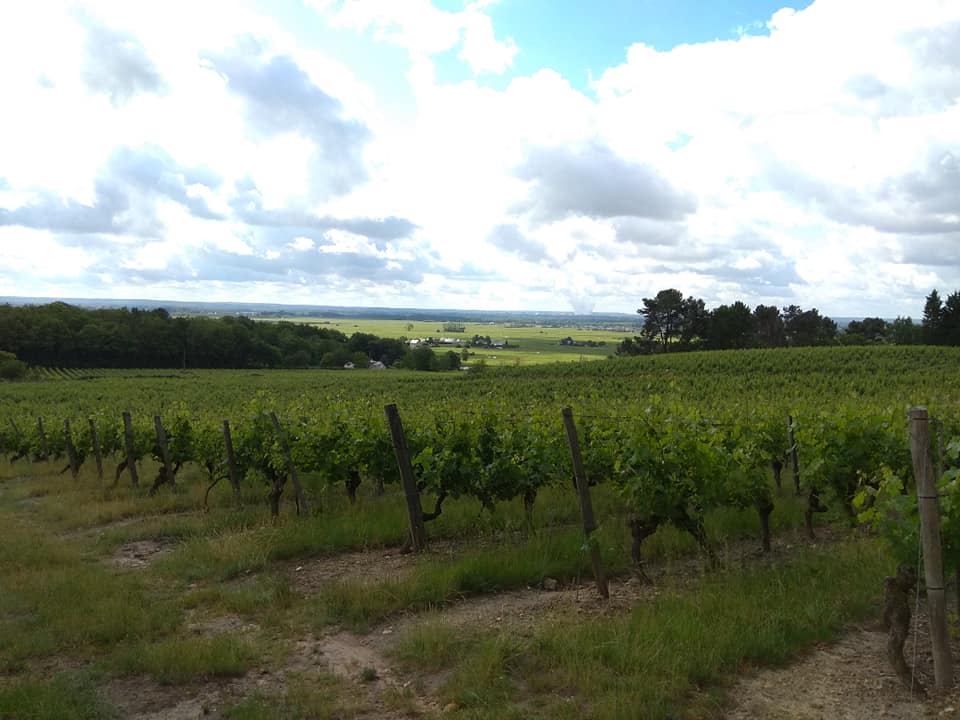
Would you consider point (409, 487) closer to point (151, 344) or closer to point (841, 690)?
point (841, 690)

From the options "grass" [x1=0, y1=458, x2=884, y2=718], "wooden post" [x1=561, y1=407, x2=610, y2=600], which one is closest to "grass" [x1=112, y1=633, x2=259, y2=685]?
"grass" [x1=0, y1=458, x2=884, y2=718]

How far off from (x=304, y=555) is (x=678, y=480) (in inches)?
186

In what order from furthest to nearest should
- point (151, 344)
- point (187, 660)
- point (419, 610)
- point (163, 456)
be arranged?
point (151, 344), point (163, 456), point (419, 610), point (187, 660)

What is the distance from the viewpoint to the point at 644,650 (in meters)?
4.81

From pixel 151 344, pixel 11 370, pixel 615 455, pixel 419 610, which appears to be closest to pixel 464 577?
pixel 419 610

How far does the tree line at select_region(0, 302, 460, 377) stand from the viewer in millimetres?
96000

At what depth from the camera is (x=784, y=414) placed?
1268cm

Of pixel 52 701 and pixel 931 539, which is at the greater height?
pixel 931 539

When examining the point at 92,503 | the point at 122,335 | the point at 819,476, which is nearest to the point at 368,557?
the point at 819,476

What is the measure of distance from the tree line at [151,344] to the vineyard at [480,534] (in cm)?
9084

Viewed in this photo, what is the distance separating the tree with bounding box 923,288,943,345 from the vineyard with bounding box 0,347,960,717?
271ft

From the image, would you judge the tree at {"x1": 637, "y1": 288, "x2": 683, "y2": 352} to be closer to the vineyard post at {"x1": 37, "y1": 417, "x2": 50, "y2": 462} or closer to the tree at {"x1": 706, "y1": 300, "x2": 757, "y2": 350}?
the tree at {"x1": 706, "y1": 300, "x2": 757, "y2": 350}

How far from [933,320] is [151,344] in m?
106

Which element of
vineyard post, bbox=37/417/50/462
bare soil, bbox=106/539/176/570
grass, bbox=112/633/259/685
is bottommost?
vineyard post, bbox=37/417/50/462
